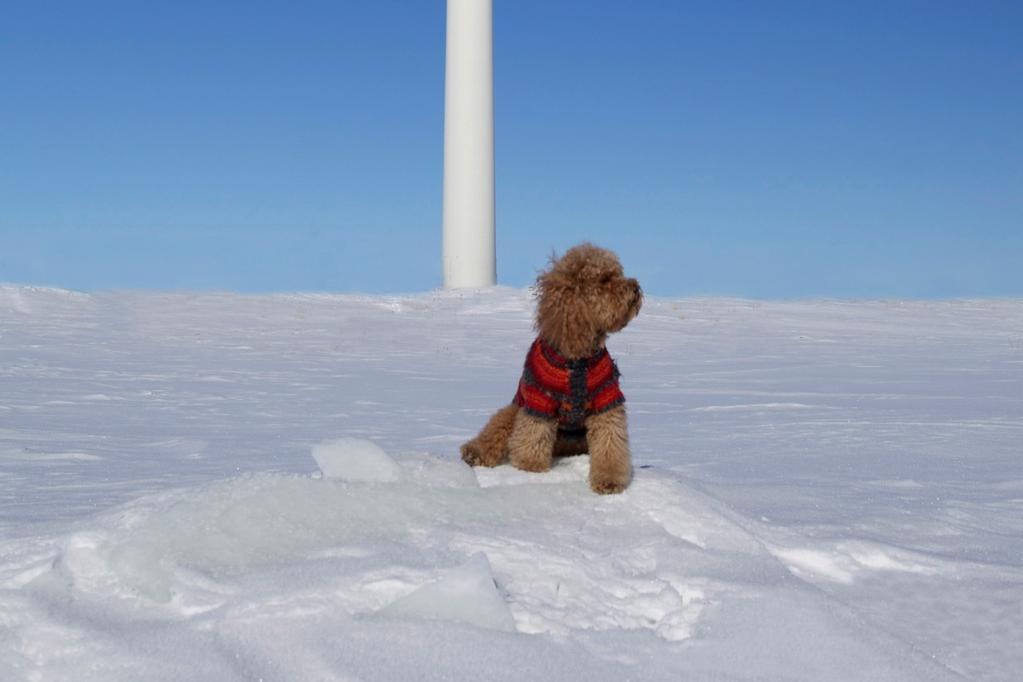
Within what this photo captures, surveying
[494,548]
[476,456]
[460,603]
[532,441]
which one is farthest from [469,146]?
[460,603]

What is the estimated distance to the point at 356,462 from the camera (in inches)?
148

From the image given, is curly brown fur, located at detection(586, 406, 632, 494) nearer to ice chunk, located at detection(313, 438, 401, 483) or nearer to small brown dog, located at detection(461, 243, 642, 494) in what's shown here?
small brown dog, located at detection(461, 243, 642, 494)

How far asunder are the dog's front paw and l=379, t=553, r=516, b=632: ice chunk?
5.70ft

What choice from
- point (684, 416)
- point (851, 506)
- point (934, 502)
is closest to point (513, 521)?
point (851, 506)

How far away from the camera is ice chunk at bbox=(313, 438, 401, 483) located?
373 cm

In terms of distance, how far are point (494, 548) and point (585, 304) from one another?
124 centimetres

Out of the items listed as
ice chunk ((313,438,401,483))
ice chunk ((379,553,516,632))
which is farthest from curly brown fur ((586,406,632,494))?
ice chunk ((379,553,516,632))

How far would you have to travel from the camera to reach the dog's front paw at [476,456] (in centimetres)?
431

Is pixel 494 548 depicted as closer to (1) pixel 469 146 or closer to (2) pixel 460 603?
→ (2) pixel 460 603

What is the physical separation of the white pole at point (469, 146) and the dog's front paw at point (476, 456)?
58.8 ft

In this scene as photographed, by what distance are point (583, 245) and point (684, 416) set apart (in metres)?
3.57

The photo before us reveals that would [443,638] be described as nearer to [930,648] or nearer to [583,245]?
[930,648]

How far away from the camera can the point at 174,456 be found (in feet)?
18.1

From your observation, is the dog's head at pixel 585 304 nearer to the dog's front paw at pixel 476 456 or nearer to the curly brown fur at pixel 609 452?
the curly brown fur at pixel 609 452
